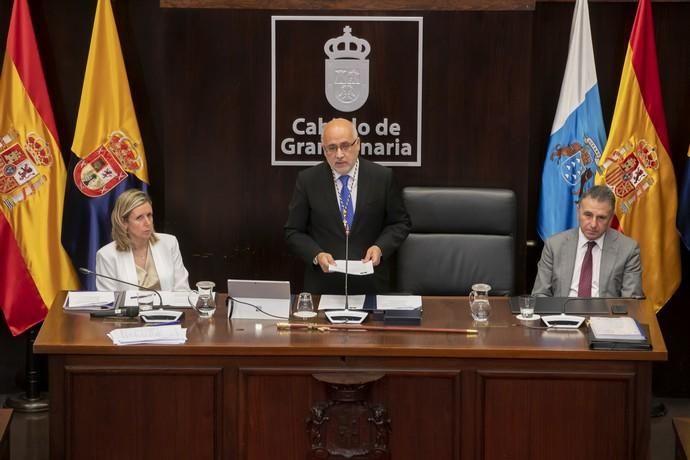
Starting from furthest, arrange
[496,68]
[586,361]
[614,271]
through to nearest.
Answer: [496,68] < [614,271] < [586,361]

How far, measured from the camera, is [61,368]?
4520mm

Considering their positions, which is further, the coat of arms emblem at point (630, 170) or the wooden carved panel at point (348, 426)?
the coat of arms emblem at point (630, 170)

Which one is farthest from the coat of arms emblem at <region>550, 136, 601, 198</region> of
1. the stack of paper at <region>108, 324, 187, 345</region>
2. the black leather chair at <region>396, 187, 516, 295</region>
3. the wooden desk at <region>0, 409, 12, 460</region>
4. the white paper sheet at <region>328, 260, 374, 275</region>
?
the wooden desk at <region>0, 409, 12, 460</region>

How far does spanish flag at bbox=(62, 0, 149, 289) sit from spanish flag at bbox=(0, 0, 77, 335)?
102 mm

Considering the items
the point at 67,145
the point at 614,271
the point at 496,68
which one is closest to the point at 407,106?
the point at 496,68

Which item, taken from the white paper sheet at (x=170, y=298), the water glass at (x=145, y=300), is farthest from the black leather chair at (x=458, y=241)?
the water glass at (x=145, y=300)

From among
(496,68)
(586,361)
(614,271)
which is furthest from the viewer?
(496,68)

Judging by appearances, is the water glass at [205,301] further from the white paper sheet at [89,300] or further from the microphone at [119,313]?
the white paper sheet at [89,300]

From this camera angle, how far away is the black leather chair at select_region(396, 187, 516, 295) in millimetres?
5809

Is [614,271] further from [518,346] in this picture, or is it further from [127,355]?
[127,355]

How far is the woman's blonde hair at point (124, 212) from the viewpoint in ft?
17.5

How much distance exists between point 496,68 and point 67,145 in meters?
2.42

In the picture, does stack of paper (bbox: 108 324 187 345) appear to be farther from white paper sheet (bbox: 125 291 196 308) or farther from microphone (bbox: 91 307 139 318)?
white paper sheet (bbox: 125 291 196 308)

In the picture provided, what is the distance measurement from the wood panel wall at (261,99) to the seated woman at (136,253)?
0.88 m
